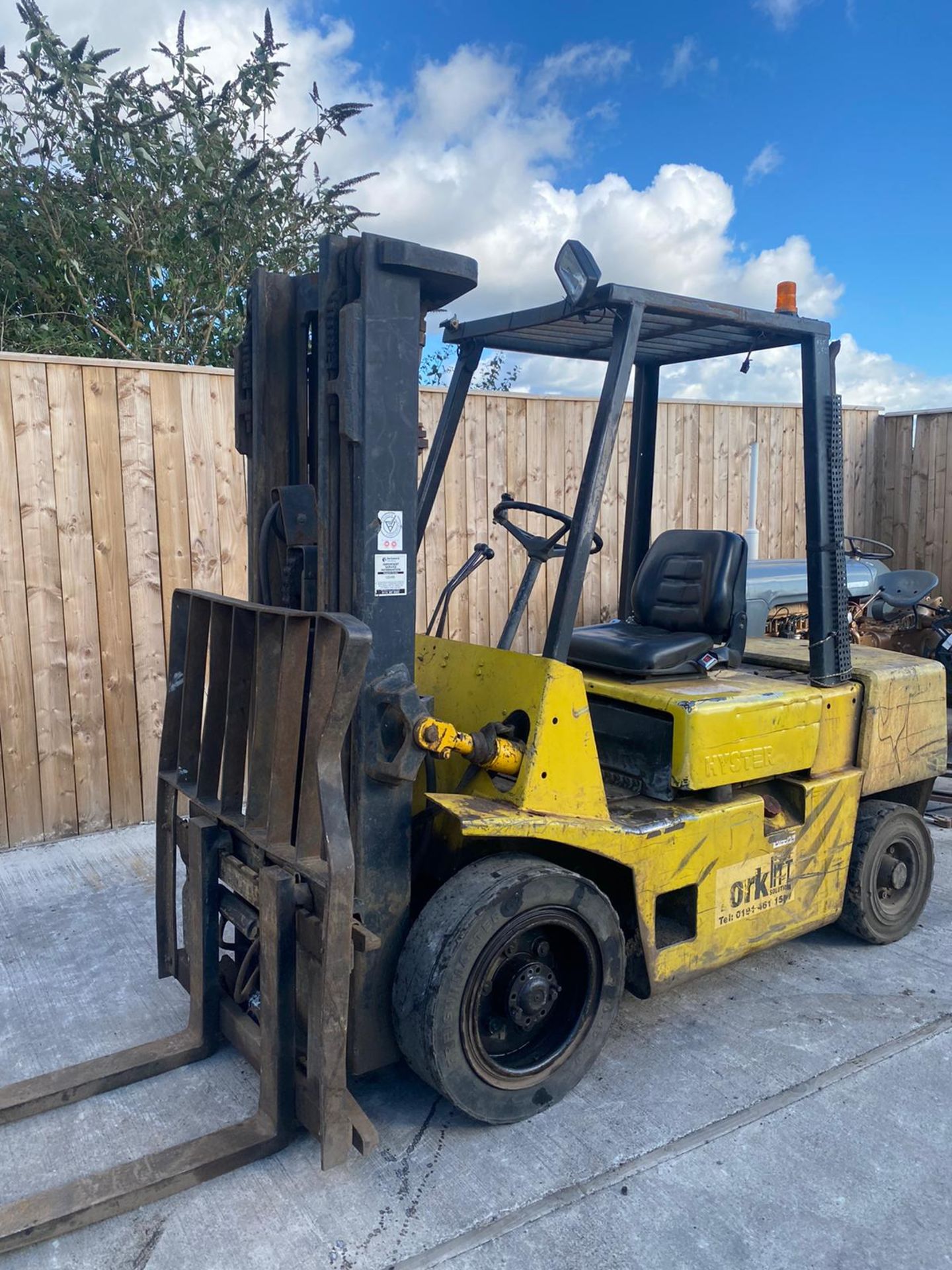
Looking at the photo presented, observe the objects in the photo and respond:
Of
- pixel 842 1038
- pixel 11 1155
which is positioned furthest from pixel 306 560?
pixel 842 1038

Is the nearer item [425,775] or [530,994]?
[530,994]

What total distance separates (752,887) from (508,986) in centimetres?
111

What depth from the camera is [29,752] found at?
5387 mm

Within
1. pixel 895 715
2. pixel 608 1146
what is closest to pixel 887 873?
pixel 895 715

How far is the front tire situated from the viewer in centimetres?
275

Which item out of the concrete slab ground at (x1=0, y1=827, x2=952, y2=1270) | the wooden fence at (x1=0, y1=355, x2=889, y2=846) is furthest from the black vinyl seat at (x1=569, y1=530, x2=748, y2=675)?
the wooden fence at (x1=0, y1=355, x2=889, y2=846)

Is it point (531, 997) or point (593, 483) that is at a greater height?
point (593, 483)

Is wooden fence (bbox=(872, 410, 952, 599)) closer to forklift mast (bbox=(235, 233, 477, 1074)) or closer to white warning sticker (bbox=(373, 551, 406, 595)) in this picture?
forklift mast (bbox=(235, 233, 477, 1074))

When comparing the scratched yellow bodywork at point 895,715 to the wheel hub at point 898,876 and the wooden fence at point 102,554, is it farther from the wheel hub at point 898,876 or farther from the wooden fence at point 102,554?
the wooden fence at point 102,554

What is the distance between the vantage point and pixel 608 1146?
2.90 metres

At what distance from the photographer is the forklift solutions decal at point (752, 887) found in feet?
11.5

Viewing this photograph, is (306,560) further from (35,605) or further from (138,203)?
(138,203)

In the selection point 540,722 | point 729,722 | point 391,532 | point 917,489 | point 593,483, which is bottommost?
point 729,722

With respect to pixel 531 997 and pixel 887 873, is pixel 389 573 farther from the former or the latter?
pixel 887 873
